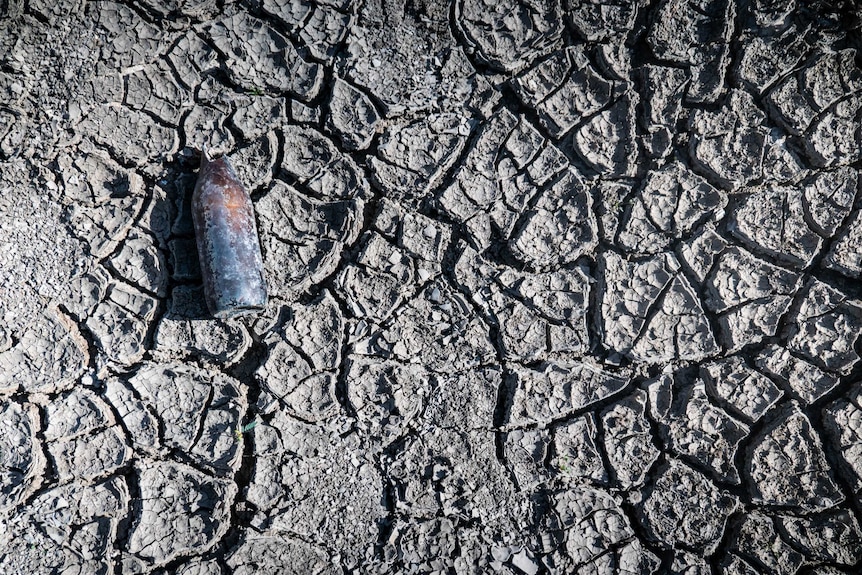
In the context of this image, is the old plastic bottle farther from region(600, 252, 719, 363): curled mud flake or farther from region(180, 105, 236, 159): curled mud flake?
region(600, 252, 719, 363): curled mud flake

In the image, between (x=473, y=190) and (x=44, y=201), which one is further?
(x=473, y=190)

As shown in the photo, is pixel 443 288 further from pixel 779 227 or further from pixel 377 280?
pixel 779 227

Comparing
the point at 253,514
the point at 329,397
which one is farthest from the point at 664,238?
the point at 253,514

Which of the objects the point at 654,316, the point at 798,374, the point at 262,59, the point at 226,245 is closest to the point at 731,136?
the point at 654,316

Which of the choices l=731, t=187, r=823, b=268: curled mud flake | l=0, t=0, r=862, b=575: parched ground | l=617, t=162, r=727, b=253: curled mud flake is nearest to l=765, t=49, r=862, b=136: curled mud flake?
l=0, t=0, r=862, b=575: parched ground

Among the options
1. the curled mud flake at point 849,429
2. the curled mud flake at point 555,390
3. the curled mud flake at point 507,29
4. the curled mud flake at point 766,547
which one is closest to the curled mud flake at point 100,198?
the curled mud flake at point 507,29

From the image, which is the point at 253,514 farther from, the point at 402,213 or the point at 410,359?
the point at 402,213
